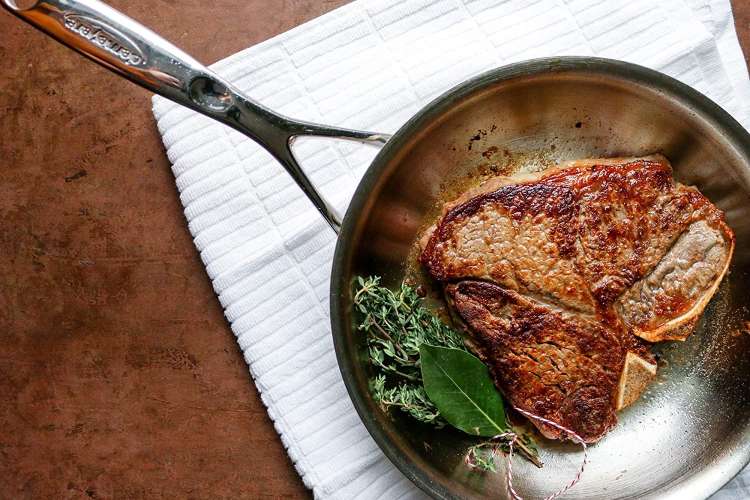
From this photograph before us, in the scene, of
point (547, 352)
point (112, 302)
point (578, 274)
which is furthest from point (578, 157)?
point (112, 302)

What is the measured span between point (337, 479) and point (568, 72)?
52.0 inches

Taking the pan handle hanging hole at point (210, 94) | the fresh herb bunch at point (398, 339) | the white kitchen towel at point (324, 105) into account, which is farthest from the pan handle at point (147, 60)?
the fresh herb bunch at point (398, 339)

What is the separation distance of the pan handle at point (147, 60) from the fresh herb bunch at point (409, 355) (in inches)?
19.4

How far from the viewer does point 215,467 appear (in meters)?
2.03

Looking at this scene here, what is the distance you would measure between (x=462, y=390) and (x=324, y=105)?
935 mm

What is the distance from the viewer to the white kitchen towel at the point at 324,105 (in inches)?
77.1

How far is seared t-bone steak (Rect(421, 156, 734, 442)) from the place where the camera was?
172 centimetres

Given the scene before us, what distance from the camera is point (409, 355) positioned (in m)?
1.77

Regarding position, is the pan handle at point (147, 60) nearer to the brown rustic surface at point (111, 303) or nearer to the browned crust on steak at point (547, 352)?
the brown rustic surface at point (111, 303)

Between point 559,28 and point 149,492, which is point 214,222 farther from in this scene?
point 559,28

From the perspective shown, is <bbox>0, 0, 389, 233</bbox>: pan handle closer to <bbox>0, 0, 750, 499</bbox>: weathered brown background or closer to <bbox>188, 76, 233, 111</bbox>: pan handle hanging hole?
<bbox>188, 76, 233, 111</bbox>: pan handle hanging hole

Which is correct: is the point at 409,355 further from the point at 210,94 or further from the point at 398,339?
the point at 210,94

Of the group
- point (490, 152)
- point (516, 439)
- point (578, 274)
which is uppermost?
point (490, 152)

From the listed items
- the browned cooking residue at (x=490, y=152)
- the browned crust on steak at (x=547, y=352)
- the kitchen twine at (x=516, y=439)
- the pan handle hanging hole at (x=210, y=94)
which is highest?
the pan handle hanging hole at (x=210, y=94)
